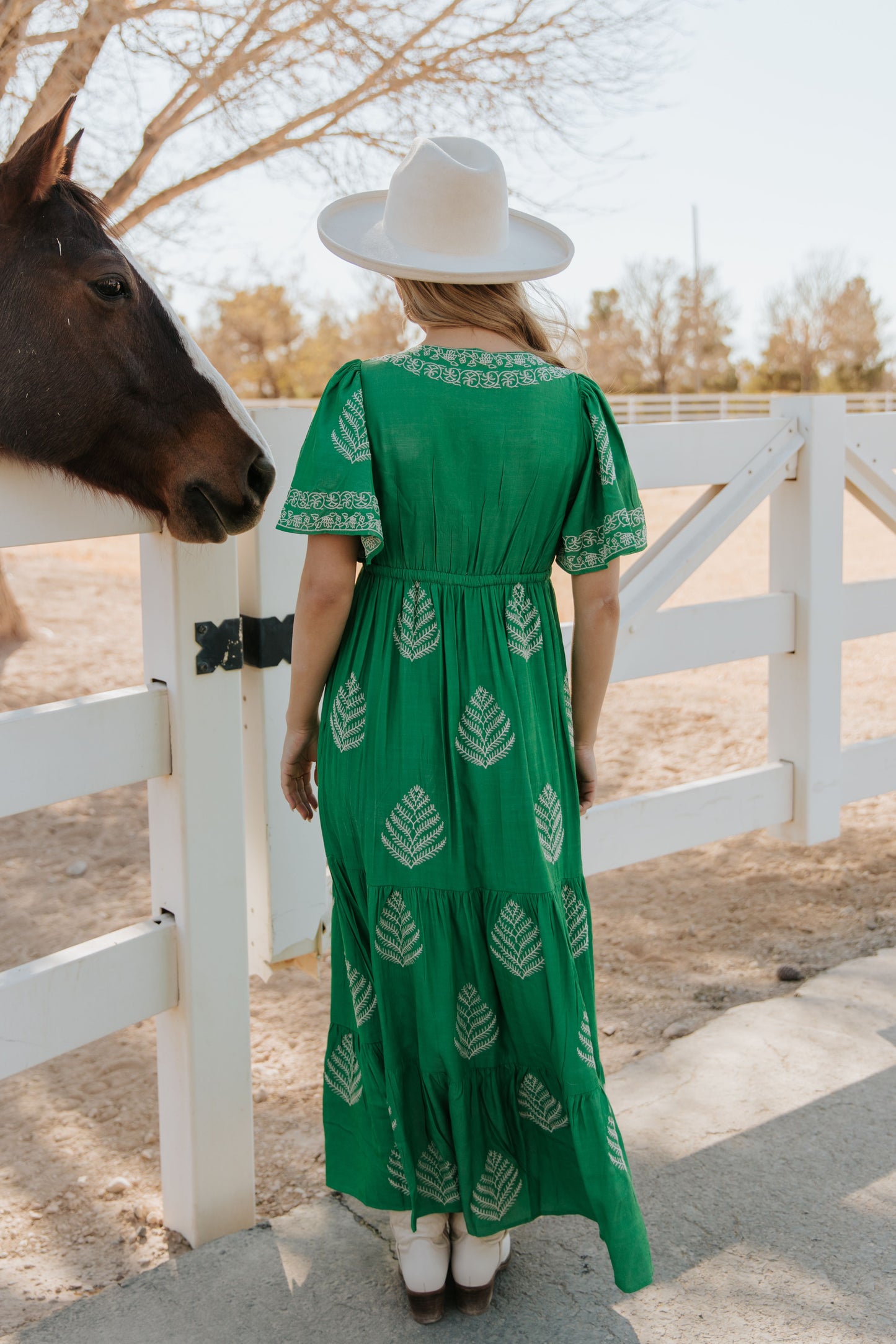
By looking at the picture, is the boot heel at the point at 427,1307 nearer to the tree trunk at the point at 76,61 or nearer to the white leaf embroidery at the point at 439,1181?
the white leaf embroidery at the point at 439,1181

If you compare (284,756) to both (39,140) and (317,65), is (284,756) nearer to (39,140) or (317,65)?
(39,140)

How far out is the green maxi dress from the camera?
1.68 meters

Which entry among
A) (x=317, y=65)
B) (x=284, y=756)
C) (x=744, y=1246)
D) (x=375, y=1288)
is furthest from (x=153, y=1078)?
(x=317, y=65)

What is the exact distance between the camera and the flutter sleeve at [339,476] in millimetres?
1650

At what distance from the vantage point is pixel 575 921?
6.11 ft

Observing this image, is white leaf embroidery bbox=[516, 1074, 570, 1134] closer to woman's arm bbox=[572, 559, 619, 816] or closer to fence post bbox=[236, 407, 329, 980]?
woman's arm bbox=[572, 559, 619, 816]

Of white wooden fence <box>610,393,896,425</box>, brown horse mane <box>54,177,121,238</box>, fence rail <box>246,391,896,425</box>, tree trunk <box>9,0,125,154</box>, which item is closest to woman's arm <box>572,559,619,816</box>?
brown horse mane <box>54,177,121,238</box>

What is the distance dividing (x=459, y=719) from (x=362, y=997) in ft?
1.61

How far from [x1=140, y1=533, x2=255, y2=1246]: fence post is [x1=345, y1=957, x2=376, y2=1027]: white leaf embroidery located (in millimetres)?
339

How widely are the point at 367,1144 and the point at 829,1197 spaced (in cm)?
90

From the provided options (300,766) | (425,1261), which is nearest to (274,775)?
(300,766)

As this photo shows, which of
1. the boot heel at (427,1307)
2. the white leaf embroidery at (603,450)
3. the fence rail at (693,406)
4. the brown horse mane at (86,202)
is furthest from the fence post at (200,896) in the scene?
the fence rail at (693,406)

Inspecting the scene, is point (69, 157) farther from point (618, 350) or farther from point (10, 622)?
point (618, 350)

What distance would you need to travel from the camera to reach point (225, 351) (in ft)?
150
